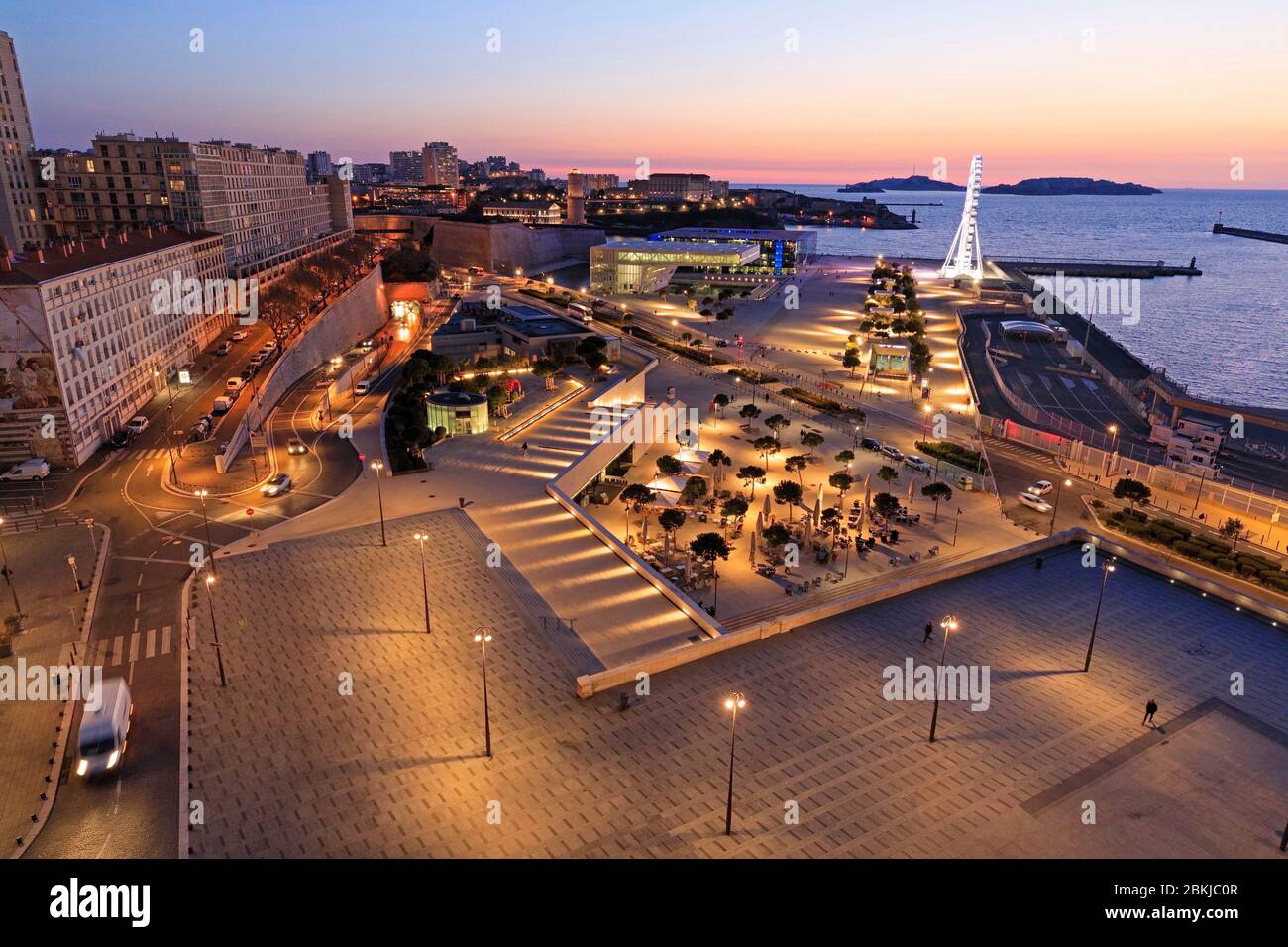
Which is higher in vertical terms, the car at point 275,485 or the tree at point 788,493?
the car at point 275,485

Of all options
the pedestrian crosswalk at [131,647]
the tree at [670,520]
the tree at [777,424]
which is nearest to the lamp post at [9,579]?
the pedestrian crosswalk at [131,647]

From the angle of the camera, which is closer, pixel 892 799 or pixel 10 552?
pixel 892 799

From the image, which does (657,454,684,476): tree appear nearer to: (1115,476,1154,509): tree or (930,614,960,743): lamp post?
(930,614,960,743): lamp post

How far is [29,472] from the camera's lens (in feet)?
140

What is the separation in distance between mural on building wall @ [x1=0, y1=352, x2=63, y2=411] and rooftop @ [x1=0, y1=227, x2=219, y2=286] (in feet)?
13.9

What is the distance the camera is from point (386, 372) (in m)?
70.1

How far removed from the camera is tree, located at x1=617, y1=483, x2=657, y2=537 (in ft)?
140

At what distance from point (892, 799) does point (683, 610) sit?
1099 centimetres

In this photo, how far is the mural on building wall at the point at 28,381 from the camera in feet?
140

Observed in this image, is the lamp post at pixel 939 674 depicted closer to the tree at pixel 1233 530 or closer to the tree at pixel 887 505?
the tree at pixel 887 505

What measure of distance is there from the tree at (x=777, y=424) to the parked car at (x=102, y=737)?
4239 centimetres
